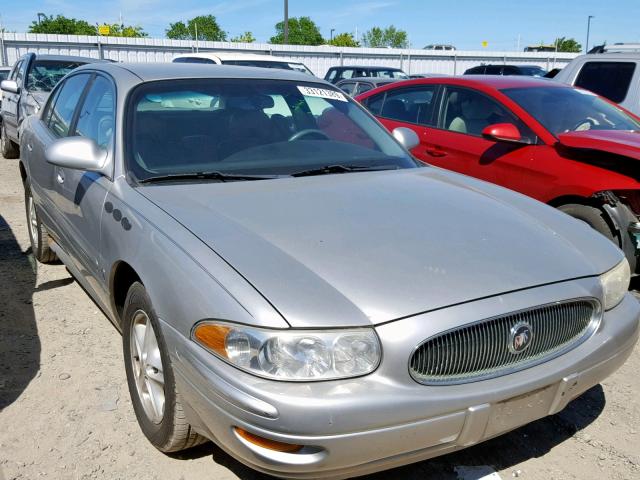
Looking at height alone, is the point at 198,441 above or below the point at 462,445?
below

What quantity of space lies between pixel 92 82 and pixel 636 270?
3.76 metres

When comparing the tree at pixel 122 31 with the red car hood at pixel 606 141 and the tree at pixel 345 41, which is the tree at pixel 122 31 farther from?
the red car hood at pixel 606 141

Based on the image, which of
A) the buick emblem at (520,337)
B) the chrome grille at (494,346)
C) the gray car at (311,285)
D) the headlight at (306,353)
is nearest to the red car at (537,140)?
the gray car at (311,285)

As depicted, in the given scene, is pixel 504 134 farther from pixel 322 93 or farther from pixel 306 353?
pixel 306 353

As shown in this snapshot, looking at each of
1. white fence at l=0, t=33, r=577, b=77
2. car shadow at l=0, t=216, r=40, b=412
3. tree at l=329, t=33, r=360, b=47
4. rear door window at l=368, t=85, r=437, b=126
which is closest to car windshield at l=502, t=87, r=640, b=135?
rear door window at l=368, t=85, r=437, b=126

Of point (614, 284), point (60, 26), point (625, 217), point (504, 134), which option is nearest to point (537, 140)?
point (504, 134)

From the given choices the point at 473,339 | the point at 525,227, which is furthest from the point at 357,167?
the point at 473,339

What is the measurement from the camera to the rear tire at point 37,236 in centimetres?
495

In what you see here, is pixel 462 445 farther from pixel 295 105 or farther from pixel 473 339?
pixel 295 105

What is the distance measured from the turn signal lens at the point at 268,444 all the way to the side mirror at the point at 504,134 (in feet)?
12.1

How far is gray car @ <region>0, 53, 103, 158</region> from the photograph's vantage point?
9531mm

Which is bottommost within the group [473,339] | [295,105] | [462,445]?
[462,445]

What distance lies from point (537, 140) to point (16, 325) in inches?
157

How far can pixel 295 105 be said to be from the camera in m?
3.87
